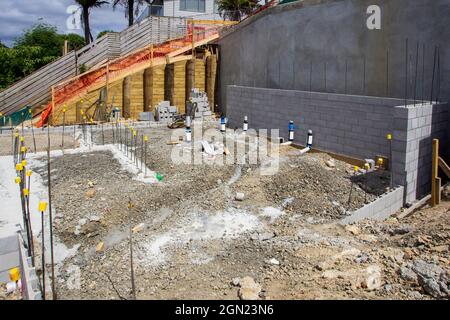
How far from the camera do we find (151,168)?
39.2 feet

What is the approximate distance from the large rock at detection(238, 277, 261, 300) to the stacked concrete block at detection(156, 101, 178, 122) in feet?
48.4

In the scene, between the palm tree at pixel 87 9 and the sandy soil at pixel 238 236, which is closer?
the sandy soil at pixel 238 236

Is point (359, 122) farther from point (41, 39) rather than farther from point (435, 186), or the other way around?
point (41, 39)

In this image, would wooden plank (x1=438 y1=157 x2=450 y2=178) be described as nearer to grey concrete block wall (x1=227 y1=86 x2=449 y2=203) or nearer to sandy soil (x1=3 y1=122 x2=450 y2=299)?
grey concrete block wall (x1=227 y1=86 x2=449 y2=203)

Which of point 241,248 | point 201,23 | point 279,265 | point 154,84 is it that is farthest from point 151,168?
point 201,23

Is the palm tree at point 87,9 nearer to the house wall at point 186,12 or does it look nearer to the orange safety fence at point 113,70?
the house wall at point 186,12

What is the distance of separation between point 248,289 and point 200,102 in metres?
15.5

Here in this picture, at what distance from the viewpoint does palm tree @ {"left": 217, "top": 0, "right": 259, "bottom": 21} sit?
99.7ft

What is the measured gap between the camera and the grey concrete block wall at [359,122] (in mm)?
9875

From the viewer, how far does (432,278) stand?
5.55m

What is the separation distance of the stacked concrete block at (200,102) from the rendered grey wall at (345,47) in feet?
7.28

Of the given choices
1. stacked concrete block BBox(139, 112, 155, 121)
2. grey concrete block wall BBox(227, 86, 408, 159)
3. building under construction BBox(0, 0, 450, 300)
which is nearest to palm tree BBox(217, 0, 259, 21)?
building under construction BBox(0, 0, 450, 300)

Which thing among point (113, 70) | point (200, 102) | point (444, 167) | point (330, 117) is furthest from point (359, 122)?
point (113, 70)

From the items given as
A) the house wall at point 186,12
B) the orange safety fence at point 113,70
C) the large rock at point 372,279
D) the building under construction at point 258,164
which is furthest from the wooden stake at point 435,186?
the house wall at point 186,12
